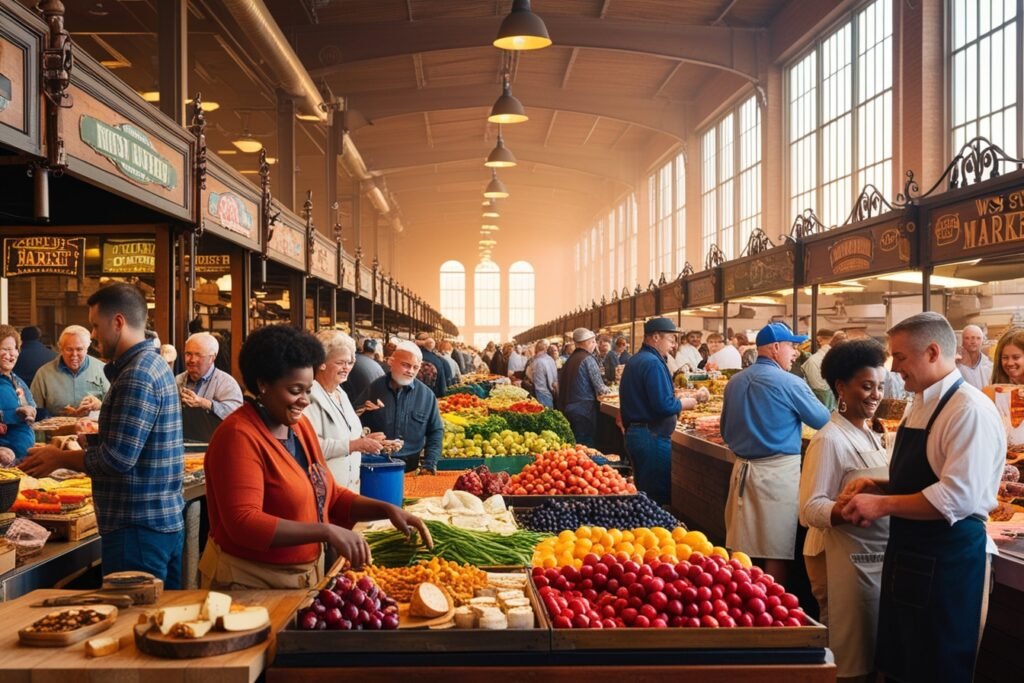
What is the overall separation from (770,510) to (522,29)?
514cm

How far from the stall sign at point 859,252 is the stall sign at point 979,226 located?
1.26 feet

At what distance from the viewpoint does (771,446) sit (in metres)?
5.70

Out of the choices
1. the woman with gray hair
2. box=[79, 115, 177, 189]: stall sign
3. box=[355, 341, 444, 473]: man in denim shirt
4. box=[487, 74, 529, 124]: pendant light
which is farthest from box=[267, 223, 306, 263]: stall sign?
the woman with gray hair

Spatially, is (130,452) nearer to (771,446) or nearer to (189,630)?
(189,630)

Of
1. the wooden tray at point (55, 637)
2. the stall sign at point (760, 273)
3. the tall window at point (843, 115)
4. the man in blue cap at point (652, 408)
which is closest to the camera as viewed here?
the wooden tray at point (55, 637)

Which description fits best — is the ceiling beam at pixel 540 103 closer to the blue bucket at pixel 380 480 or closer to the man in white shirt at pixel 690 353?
the man in white shirt at pixel 690 353

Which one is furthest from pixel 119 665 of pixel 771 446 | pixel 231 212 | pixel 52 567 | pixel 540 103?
pixel 540 103

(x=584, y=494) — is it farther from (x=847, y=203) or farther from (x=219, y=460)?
(x=847, y=203)

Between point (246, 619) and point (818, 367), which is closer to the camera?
point (246, 619)

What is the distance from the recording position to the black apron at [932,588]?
132 inches

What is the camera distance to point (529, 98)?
22422 millimetres

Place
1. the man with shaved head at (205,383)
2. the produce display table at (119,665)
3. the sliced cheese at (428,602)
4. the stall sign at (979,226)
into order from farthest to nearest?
the man with shaved head at (205,383) < the stall sign at (979,226) < the sliced cheese at (428,602) < the produce display table at (119,665)

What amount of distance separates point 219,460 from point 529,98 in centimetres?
2044

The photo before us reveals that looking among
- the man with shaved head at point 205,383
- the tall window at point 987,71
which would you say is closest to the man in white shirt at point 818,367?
the tall window at point 987,71
